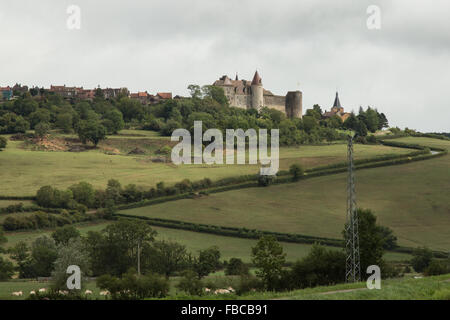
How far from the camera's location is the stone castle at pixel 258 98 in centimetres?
13975

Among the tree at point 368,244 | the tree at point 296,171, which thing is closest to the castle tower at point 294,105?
the tree at point 296,171

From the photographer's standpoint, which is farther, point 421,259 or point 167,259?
point 421,259

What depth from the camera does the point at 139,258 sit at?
47312mm

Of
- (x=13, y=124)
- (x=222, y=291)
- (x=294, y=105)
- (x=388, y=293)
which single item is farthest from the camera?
(x=294, y=105)

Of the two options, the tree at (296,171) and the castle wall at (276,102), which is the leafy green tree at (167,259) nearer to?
the tree at (296,171)

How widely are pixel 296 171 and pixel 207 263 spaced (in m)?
35.9

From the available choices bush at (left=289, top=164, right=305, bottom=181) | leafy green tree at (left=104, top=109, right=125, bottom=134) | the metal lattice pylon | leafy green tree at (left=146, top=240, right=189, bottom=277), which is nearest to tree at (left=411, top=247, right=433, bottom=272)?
the metal lattice pylon

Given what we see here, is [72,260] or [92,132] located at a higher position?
[92,132]

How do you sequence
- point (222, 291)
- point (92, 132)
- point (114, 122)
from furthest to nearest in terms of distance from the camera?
1. point (114, 122)
2. point (92, 132)
3. point (222, 291)

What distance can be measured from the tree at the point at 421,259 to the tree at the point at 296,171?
31616 mm

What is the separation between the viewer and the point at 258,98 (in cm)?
13938

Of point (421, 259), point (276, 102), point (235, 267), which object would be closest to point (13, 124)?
point (276, 102)

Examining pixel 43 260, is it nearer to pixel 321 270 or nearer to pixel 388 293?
pixel 321 270

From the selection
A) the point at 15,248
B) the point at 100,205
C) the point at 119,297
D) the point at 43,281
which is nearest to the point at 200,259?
the point at 43,281
